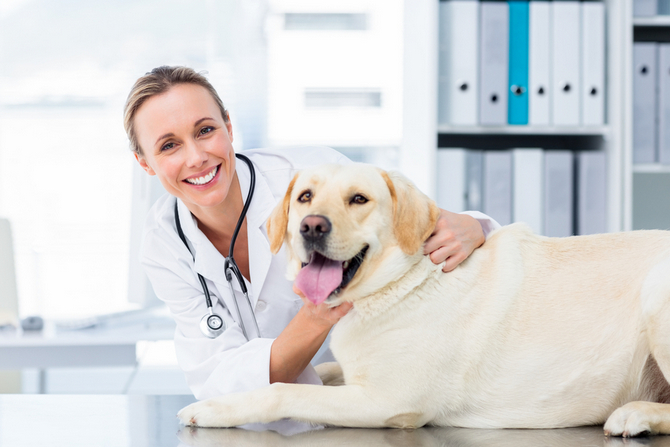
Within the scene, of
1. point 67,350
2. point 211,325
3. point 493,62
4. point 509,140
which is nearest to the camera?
point 211,325

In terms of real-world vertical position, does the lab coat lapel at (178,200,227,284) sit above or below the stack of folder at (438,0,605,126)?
below

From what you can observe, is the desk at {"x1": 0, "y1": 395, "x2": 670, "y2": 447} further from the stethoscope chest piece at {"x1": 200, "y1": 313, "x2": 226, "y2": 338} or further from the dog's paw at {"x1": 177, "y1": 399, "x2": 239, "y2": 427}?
the stethoscope chest piece at {"x1": 200, "y1": 313, "x2": 226, "y2": 338}

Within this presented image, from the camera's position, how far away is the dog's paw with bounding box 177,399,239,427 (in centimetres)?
110

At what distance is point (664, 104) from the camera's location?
254 cm

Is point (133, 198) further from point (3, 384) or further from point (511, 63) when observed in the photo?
point (511, 63)

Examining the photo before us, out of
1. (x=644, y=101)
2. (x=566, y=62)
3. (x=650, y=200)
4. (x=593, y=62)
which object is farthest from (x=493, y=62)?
(x=650, y=200)

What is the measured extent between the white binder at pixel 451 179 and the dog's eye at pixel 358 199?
1.45m

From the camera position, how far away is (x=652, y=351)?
1.08 m

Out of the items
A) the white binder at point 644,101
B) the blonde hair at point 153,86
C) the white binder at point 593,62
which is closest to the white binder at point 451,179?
the white binder at point 593,62

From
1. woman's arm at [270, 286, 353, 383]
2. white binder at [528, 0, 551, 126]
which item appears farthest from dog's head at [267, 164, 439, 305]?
white binder at [528, 0, 551, 126]

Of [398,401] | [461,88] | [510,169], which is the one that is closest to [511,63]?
[461,88]

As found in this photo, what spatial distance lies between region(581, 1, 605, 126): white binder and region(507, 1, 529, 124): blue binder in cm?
26

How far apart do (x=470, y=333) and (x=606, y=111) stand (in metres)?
1.94

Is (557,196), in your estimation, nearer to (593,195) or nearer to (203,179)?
(593,195)
